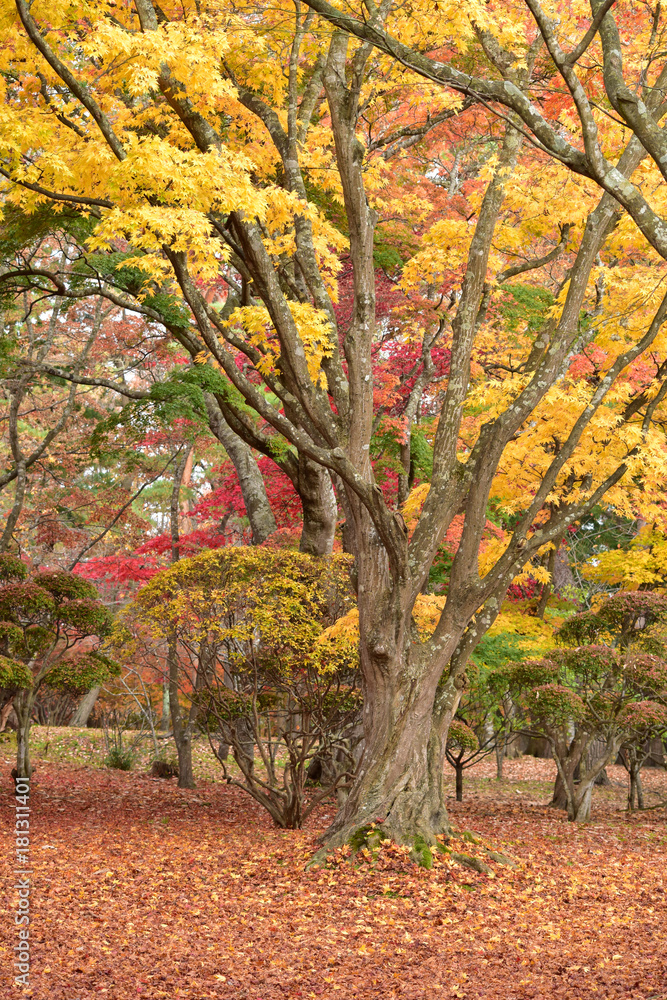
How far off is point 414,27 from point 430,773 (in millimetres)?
6649

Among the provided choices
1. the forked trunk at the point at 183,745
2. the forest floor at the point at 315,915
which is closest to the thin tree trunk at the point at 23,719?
the forest floor at the point at 315,915

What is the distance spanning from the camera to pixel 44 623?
9.46 m

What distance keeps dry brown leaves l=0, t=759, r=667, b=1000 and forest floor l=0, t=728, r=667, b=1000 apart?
0.02 metres

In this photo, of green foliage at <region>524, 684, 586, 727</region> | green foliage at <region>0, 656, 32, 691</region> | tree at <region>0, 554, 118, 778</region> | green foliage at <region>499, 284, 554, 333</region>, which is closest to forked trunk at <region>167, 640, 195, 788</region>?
tree at <region>0, 554, 118, 778</region>

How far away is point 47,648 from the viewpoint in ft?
32.1

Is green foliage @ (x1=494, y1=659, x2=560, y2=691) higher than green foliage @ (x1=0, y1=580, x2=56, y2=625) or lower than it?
lower

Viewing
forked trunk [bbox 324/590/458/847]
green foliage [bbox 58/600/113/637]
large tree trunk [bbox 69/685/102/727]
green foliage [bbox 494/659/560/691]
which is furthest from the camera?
large tree trunk [bbox 69/685/102/727]

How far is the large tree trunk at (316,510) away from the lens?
33.8ft

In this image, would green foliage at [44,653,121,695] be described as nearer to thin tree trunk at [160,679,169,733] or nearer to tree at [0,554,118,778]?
tree at [0,554,118,778]

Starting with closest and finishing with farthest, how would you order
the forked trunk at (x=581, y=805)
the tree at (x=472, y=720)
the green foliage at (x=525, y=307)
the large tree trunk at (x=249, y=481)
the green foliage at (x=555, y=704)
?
1. the green foliage at (x=555, y=704)
2. the forked trunk at (x=581, y=805)
3. the tree at (x=472, y=720)
4. the green foliage at (x=525, y=307)
5. the large tree trunk at (x=249, y=481)

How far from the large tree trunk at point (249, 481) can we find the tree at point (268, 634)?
3.31 m

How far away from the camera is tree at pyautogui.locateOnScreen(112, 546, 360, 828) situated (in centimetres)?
782

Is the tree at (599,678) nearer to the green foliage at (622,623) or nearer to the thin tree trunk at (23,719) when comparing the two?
the green foliage at (622,623)

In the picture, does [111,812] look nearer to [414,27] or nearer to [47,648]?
[47,648]
